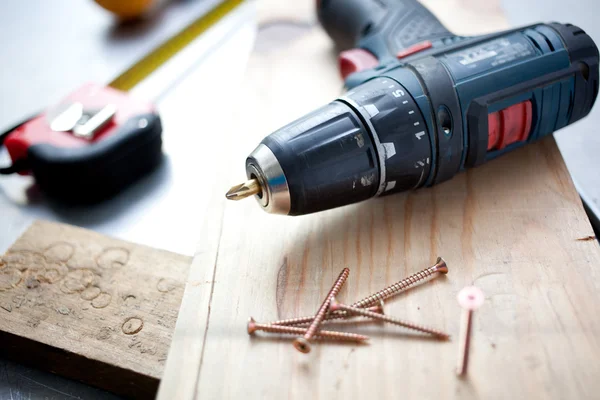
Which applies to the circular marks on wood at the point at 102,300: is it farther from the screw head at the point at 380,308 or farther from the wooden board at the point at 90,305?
the screw head at the point at 380,308

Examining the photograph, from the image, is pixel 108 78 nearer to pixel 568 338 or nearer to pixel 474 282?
pixel 474 282

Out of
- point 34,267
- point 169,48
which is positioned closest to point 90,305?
point 34,267

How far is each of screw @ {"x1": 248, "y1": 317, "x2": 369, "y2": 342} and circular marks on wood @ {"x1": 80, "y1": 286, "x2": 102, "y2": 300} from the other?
0.86ft

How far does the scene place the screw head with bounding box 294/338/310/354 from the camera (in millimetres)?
672

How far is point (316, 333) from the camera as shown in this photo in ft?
2.31

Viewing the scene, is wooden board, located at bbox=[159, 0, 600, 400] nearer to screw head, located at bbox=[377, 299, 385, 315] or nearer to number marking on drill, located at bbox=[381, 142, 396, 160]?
screw head, located at bbox=[377, 299, 385, 315]

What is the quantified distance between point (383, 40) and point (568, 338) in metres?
0.64

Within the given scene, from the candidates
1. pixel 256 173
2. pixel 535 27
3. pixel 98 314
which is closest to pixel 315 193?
pixel 256 173

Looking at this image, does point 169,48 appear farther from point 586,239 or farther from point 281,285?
point 586,239

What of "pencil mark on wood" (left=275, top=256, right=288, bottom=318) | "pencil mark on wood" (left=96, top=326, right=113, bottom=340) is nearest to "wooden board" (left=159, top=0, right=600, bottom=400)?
"pencil mark on wood" (left=275, top=256, right=288, bottom=318)

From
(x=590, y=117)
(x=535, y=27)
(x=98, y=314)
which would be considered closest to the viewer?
(x=98, y=314)

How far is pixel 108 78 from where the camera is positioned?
1.33 meters

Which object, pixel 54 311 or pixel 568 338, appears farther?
pixel 54 311

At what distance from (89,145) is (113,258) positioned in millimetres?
230
